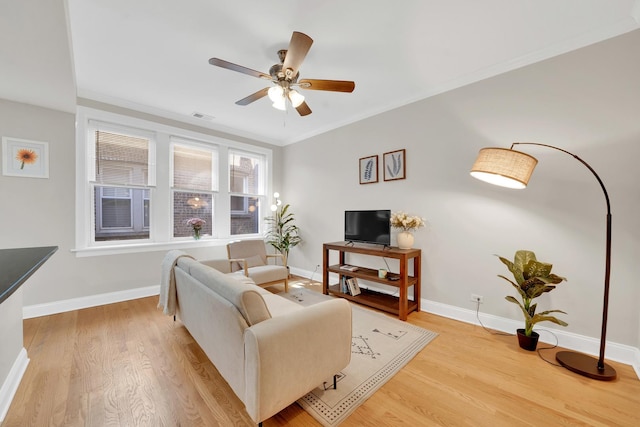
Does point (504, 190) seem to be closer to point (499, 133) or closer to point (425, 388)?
point (499, 133)

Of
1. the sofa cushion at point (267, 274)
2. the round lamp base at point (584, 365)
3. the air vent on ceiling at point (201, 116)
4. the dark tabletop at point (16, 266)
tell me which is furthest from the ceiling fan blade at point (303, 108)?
the round lamp base at point (584, 365)

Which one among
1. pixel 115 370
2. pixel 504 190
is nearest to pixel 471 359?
pixel 504 190

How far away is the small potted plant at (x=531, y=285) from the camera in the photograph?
2098 mm

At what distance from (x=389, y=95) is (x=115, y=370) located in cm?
396

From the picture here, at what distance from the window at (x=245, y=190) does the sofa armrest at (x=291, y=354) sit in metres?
3.51

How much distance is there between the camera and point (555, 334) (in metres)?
2.31

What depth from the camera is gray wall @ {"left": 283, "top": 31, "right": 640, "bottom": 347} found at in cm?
204

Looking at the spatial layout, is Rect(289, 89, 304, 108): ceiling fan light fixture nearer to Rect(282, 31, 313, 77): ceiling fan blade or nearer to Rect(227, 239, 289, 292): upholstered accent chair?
Rect(282, 31, 313, 77): ceiling fan blade

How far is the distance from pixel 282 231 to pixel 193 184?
184 cm

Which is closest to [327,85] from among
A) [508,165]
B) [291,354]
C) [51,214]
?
[508,165]

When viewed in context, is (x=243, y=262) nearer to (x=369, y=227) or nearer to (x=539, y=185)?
(x=369, y=227)

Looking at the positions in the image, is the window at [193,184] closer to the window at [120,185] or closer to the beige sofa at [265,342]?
the window at [120,185]

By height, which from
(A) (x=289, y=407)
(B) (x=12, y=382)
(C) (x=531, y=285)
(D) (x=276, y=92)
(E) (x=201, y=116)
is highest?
(E) (x=201, y=116)

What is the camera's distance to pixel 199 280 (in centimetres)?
192
